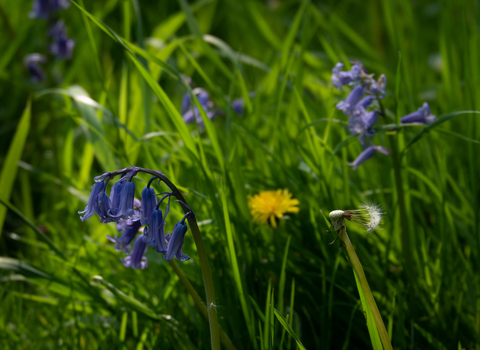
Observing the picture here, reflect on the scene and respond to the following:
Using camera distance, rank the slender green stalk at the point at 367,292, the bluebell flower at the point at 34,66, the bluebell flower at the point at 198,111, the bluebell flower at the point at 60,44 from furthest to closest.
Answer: the bluebell flower at the point at 60,44
the bluebell flower at the point at 34,66
the bluebell flower at the point at 198,111
the slender green stalk at the point at 367,292

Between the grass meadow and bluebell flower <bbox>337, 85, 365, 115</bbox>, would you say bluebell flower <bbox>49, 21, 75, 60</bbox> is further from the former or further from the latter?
bluebell flower <bbox>337, 85, 365, 115</bbox>

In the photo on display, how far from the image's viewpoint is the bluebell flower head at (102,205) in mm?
978

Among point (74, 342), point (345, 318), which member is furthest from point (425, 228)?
point (74, 342)

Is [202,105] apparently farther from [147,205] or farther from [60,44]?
[60,44]

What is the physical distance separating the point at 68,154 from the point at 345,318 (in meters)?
1.59

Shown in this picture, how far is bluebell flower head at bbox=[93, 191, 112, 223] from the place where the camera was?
38.5 inches

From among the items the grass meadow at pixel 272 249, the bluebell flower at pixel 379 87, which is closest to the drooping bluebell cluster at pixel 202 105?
the grass meadow at pixel 272 249

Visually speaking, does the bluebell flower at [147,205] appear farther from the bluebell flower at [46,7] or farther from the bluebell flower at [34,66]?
the bluebell flower at [46,7]

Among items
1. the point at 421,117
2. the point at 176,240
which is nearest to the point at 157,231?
the point at 176,240

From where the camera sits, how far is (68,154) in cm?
232

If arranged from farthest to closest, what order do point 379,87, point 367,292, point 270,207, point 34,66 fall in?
1. point 34,66
2. point 270,207
3. point 379,87
4. point 367,292

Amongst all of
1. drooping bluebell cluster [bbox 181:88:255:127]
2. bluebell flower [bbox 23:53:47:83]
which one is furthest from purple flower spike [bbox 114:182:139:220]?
bluebell flower [bbox 23:53:47:83]

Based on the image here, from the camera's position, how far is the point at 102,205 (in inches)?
38.5

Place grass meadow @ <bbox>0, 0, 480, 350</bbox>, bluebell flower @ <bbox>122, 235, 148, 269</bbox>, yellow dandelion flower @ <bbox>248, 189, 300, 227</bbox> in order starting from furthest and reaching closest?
yellow dandelion flower @ <bbox>248, 189, 300, 227</bbox> < grass meadow @ <bbox>0, 0, 480, 350</bbox> < bluebell flower @ <bbox>122, 235, 148, 269</bbox>
